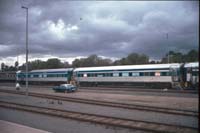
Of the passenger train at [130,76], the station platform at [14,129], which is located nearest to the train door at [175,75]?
the passenger train at [130,76]

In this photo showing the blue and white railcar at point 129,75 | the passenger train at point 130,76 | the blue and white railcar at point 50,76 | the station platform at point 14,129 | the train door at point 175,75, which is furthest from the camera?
the blue and white railcar at point 50,76

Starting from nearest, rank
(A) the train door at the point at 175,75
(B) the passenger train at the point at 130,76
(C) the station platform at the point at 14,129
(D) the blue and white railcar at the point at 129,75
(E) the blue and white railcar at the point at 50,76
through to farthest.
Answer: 1. (C) the station platform at the point at 14,129
2. (B) the passenger train at the point at 130,76
3. (A) the train door at the point at 175,75
4. (D) the blue and white railcar at the point at 129,75
5. (E) the blue and white railcar at the point at 50,76

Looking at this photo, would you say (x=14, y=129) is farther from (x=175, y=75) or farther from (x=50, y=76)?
(x=50, y=76)

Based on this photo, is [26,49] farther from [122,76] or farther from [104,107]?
[122,76]

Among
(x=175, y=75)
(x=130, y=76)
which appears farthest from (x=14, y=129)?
(x=130, y=76)

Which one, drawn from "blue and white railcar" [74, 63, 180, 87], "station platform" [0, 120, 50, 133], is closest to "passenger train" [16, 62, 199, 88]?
"blue and white railcar" [74, 63, 180, 87]

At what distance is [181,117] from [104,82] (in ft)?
83.0

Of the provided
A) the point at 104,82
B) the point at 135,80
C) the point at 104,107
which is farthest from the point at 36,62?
the point at 104,107

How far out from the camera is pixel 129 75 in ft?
109

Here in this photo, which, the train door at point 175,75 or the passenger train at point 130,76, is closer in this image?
the passenger train at point 130,76

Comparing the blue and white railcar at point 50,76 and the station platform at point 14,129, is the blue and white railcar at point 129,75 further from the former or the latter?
the station platform at point 14,129

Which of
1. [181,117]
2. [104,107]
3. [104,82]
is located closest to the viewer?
[181,117]

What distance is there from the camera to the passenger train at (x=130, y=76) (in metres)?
27.9

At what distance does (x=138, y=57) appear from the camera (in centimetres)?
5306
